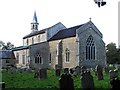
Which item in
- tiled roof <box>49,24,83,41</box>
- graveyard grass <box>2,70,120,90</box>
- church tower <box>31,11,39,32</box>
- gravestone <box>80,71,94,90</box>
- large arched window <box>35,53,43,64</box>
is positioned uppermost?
church tower <box>31,11,39,32</box>

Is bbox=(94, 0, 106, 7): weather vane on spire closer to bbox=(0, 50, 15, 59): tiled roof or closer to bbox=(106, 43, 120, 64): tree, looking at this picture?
bbox=(0, 50, 15, 59): tiled roof

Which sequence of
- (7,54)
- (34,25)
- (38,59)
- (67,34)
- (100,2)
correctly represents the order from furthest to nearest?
(34,25) < (7,54) < (38,59) < (67,34) < (100,2)

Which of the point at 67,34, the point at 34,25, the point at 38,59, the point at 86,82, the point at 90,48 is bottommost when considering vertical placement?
the point at 86,82

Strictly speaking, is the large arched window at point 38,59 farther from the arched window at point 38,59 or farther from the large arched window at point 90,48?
the large arched window at point 90,48

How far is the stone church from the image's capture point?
4647 centimetres

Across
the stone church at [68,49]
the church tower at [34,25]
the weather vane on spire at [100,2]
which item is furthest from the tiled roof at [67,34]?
the weather vane on spire at [100,2]

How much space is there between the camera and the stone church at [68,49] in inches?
1829

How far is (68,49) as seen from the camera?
48.5 metres

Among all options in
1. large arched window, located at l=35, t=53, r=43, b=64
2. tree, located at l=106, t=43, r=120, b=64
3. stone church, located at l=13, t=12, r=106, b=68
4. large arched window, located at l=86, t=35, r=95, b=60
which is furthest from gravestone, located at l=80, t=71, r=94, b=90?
tree, located at l=106, t=43, r=120, b=64

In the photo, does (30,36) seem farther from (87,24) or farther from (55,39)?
(87,24)

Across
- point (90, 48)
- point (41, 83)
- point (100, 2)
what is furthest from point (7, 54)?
point (100, 2)

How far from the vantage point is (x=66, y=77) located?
12.2m

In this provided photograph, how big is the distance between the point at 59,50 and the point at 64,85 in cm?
3817

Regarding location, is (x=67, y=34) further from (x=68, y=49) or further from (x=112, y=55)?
(x=112, y=55)
